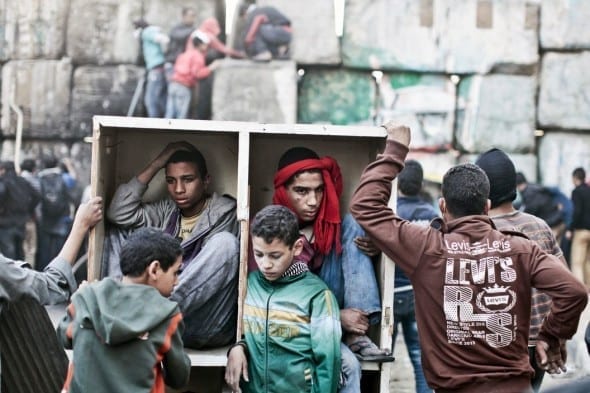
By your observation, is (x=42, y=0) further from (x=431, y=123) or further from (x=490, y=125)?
(x=490, y=125)

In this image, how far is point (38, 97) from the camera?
33.4 feet

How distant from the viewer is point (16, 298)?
3252 millimetres

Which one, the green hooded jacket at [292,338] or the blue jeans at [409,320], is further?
the blue jeans at [409,320]

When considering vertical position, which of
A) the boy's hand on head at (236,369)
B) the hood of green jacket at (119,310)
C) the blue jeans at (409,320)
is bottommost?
the blue jeans at (409,320)

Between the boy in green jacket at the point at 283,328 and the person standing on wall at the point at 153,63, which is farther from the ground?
the person standing on wall at the point at 153,63

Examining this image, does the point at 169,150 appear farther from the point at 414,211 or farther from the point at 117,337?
the point at 414,211

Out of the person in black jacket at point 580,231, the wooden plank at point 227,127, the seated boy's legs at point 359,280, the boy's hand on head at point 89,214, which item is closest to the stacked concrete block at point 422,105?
the person in black jacket at point 580,231

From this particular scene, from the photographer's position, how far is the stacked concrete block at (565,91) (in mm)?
10328

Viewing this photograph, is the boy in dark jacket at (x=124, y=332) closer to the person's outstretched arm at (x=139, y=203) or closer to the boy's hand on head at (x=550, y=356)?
the person's outstretched arm at (x=139, y=203)

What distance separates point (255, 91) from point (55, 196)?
2.68m

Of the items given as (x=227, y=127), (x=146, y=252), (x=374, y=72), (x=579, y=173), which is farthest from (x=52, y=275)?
(x=579, y=173)

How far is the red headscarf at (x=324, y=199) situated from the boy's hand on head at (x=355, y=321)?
12.5 inches

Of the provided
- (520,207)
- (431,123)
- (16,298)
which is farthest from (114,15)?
(16,298)

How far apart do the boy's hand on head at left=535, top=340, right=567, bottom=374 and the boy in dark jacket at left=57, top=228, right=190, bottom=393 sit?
1449 mm
